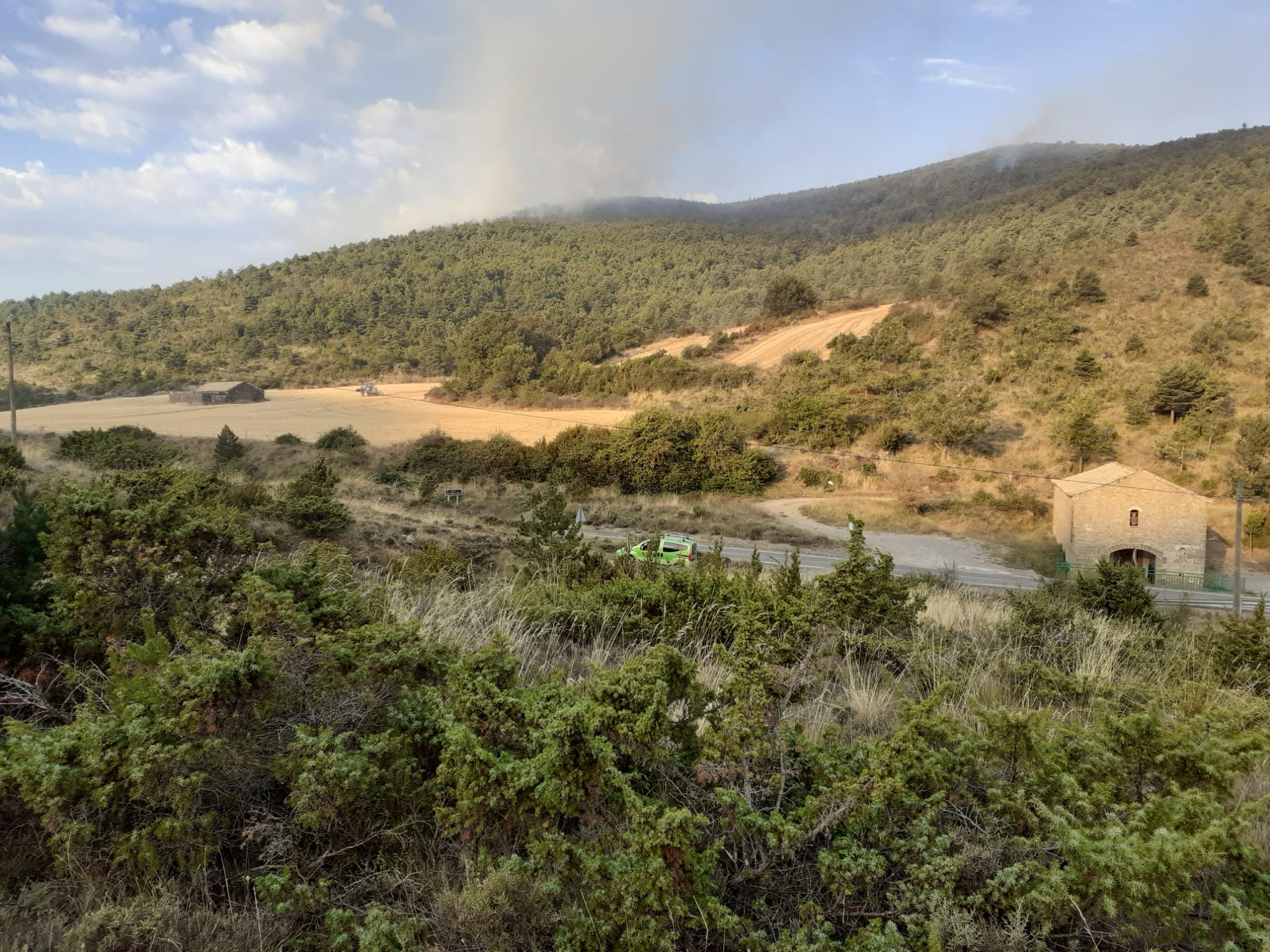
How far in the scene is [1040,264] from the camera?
44594 millimetres

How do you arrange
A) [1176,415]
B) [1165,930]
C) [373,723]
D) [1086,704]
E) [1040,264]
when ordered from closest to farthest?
[1165,930], [373,723], [1086,704], [1176,415], [1040,264]

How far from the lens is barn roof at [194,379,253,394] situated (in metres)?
44.6

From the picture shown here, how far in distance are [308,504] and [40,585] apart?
903cm

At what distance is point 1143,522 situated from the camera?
20844mm

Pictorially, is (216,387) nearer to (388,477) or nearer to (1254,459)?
(388,477)

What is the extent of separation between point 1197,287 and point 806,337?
71.3 feet

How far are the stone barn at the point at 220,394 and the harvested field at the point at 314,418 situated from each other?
611 millimetres

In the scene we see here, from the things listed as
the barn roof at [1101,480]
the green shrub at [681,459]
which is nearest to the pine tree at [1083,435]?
the barn roof at [1101,480]

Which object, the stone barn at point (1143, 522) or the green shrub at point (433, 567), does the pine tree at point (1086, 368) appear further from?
the green shrub at point (433, 567)

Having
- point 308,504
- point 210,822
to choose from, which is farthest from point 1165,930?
point 308,504

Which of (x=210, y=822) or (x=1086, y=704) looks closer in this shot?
(x=210, y=822)

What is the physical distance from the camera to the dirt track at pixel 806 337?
4472cm

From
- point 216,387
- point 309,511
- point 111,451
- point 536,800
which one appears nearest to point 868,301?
point 216,387

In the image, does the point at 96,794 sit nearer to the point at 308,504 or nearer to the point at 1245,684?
the point at 1245,684
